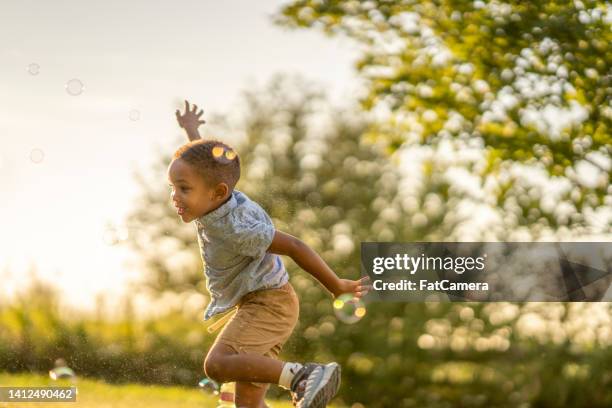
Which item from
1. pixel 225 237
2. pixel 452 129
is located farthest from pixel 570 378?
pixel 225 237

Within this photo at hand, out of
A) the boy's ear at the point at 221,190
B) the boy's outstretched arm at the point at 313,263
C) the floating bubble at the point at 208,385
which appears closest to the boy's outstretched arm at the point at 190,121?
the boy's ear at the point at 221,190

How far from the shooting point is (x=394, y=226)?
11328mm

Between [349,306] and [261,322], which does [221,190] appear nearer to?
[261,322]

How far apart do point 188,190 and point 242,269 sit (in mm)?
443

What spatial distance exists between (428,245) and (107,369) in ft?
13.3

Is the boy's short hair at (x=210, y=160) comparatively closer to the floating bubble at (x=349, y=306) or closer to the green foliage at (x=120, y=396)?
the floating bubble at (x=349, y=306)

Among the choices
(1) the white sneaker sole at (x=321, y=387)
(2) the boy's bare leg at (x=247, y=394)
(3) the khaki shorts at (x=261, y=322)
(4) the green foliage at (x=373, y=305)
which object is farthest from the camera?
(4) the green foliage at (x=373, y=305)

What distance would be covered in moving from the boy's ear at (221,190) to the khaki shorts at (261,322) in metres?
0.48

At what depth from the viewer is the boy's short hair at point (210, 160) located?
12.5ft

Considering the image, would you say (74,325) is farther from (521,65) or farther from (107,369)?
(521,65)

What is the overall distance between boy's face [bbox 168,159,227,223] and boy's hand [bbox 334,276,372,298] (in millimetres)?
656

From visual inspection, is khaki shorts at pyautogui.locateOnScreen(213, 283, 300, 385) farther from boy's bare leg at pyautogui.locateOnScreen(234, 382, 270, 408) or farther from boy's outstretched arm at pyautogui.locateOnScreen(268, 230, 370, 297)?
boy's outstretched arm at pyautogui.locateOnScreen(268, 230, 370, 297)

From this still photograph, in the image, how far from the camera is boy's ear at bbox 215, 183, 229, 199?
3836mm

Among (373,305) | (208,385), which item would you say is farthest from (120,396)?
Result: (373,305)
